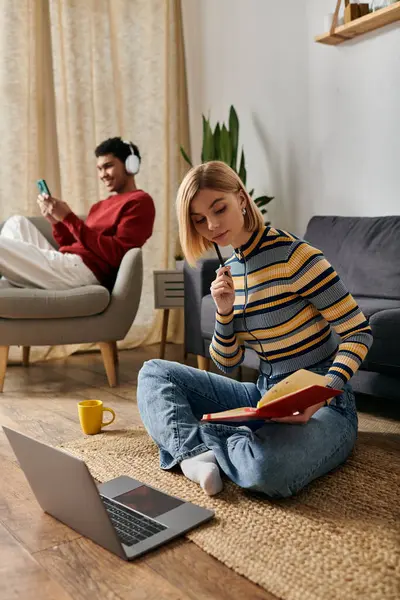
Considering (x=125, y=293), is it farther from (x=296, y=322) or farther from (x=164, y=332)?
(x=296, y=322)

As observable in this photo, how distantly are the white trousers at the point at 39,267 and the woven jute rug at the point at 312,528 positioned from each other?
117cm

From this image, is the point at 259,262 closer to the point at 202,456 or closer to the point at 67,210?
the point at 202,456

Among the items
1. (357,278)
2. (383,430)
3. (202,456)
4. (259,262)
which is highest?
(259,262)

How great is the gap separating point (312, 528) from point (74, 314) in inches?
64.7

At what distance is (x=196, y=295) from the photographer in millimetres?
2738

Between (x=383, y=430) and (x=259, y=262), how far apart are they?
75 cm

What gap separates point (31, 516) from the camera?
1.39 m

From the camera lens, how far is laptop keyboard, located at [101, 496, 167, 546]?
4.04 ft

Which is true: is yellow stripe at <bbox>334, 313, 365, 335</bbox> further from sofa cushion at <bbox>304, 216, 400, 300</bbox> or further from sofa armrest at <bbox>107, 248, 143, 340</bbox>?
sofa armrest at <bbox>107, 248, 143, 340</bbox>

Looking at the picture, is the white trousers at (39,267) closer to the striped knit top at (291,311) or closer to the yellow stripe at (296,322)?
the striped knit top at (291,311)

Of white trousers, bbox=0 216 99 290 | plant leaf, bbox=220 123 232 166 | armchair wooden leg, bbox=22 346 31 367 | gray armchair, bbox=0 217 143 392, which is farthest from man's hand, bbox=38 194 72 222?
plant leaf, bbox=220 123 232 166

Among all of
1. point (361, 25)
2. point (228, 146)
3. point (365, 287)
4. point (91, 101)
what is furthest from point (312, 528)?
point (91, 101)

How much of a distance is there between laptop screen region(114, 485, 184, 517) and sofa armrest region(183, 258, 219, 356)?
131 cm

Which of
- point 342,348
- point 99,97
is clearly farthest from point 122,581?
point 99,97
